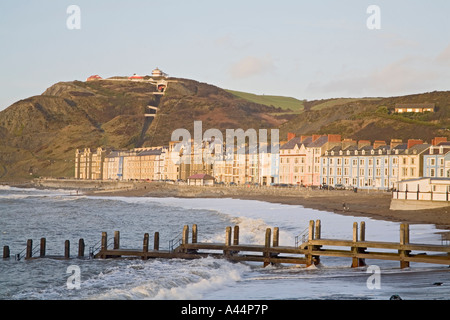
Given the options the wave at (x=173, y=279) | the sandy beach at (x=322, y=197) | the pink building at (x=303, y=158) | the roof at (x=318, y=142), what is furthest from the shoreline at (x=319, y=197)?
the wave at (x=173, y=279)

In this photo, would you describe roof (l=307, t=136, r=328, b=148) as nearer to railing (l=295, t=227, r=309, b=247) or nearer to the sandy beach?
the sandy beach

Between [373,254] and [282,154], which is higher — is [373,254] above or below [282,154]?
below

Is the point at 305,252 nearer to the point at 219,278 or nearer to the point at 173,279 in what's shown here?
the point at 219,278

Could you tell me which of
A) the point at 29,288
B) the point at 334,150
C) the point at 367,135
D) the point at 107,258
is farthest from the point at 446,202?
the point at 367,135

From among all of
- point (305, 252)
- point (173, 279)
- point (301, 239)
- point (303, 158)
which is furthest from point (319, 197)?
point (173, 279)

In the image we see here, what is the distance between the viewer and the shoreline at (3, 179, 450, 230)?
5509 cm

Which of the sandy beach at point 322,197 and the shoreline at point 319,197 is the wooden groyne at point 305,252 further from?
the sandy beach at point 322,197

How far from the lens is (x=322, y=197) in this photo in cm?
9212

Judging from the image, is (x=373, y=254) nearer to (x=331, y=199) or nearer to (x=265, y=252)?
(x=265, y=252)

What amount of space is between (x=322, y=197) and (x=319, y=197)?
1.96ft

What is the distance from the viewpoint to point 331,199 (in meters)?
86.7

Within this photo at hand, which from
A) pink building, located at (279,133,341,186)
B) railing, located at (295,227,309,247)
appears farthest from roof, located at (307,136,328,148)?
railing, located at (295,227,309,247)
